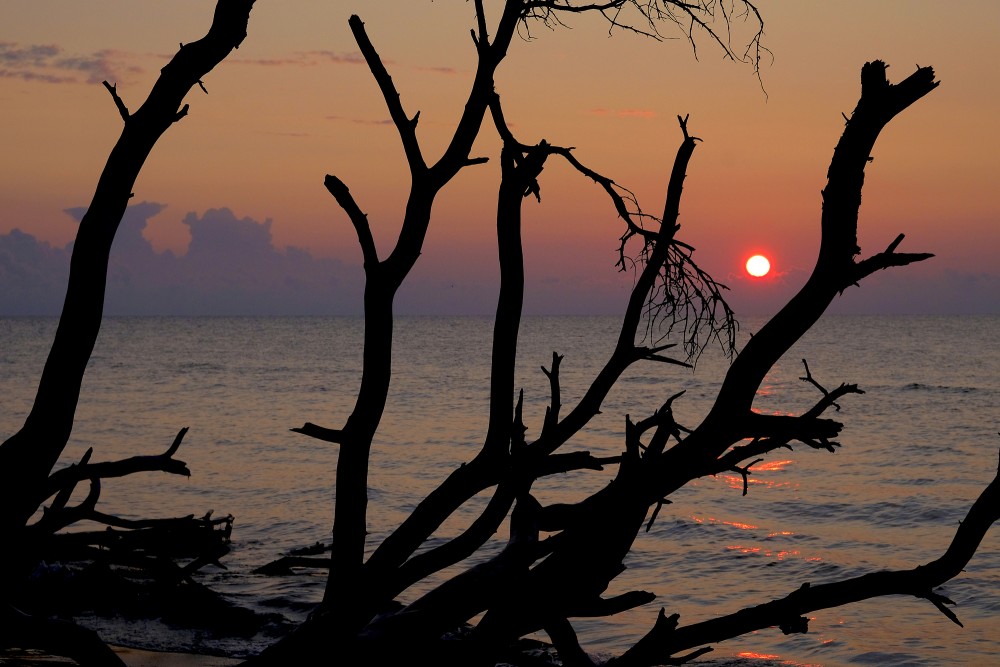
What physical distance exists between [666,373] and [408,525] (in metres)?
69.0

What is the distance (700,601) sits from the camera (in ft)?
41.4

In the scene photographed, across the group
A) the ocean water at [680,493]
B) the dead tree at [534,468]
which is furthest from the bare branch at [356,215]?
the ocean water at [680,493]

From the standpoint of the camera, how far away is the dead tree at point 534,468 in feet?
9.11

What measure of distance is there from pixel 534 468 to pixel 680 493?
17.1 meters

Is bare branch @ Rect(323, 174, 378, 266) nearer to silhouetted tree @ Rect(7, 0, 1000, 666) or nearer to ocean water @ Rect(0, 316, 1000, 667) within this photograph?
silhouetted tree @ Rect(7, 0, 1000, 666)

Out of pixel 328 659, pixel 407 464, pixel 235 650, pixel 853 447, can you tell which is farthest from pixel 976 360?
pixel 328 659

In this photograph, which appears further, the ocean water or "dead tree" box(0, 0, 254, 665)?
the ocean water

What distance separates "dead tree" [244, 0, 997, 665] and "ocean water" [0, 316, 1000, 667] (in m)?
6.81

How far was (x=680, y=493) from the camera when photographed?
19.9 meters

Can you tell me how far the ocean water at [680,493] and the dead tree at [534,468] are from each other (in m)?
6.81

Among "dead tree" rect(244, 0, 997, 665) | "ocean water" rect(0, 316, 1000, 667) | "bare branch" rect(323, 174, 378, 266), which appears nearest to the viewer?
"dead tree" rect(244, 0, 997, 665)

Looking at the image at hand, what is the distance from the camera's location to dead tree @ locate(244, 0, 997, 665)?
278cm

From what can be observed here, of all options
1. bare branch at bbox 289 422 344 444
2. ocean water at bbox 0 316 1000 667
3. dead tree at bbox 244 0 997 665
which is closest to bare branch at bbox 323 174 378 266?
dead tree at bbox 244 0 997 665

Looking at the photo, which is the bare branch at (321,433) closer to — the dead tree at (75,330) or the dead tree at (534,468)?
the dead tree at (534,468)
